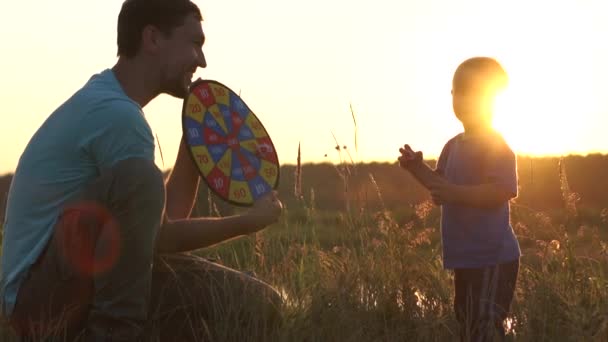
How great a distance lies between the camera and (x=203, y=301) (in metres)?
3.99

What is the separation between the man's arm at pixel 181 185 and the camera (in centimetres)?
432

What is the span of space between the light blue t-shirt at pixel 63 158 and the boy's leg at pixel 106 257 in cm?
9

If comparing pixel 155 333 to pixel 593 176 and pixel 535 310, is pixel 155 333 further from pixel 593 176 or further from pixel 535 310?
pixel 593 176

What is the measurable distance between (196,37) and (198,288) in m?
1.01

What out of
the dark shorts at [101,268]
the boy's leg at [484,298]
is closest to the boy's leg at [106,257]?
the dark shorts at [101,268]

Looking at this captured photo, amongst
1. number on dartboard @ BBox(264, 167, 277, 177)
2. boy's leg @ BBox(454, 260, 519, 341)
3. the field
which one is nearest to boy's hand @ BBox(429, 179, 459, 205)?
the field

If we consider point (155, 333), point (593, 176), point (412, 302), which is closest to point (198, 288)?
point (155, 333)

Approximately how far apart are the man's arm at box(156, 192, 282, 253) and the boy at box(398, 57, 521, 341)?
734mm

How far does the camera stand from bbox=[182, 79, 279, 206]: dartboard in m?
3.98

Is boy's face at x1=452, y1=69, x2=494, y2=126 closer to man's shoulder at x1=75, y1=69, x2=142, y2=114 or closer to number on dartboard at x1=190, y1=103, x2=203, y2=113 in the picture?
number on dartboard at x1=190, y1=103, x2=203, y2=113

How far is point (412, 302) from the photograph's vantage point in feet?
14.4

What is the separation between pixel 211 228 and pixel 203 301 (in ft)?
1.14

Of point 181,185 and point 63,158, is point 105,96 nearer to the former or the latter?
point 63,158

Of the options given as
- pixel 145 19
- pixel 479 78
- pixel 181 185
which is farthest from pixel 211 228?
pixel 479 78
